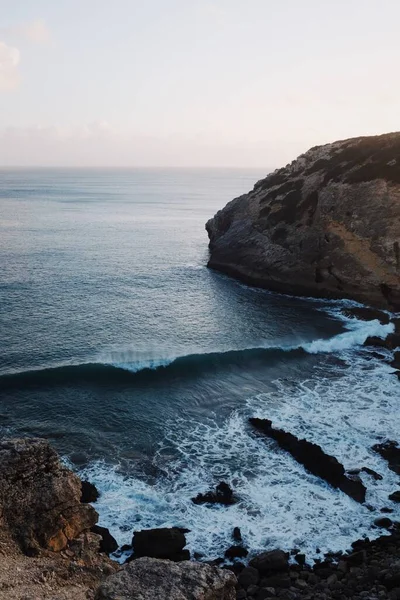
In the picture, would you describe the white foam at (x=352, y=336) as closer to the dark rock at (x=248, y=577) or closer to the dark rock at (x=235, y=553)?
the dark rock at (x=235, y=553)

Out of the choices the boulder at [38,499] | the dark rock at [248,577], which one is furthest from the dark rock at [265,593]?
the boulder at [38,499]

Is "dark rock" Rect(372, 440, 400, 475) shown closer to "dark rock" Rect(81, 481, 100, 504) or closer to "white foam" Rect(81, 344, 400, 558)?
"white foam" Rect(81, 344, 400, 558)

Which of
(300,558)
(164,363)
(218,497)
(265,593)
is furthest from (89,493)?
(164,363)

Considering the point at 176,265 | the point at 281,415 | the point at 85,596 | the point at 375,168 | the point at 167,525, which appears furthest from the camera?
the point at 176,265

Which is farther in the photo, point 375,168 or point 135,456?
point 375,168

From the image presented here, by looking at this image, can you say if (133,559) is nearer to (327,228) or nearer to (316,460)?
(316,460)

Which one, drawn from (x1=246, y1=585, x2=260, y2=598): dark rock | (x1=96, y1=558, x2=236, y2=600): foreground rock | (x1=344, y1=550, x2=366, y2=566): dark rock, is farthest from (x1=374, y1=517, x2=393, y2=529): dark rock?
(x1=96, y1=558, x2=236, y2=600): foreground rock

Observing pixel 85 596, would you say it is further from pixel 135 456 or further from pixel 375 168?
pixel 375 168

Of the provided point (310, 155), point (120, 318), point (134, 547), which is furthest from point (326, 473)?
point (310, 155)
